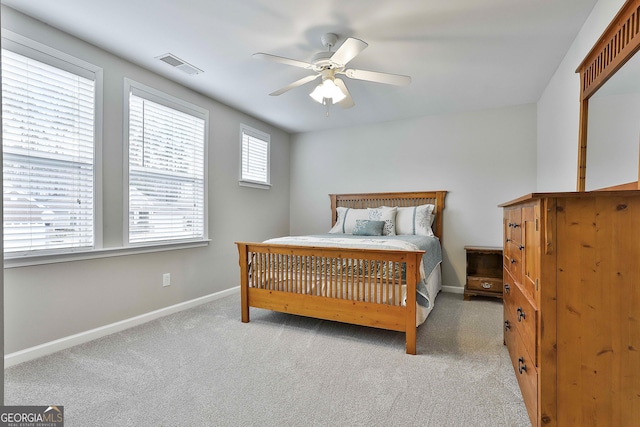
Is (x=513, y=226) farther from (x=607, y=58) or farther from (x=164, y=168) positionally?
(x=164, y=168)

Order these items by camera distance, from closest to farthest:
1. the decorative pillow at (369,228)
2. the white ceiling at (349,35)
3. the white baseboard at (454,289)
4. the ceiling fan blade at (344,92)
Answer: the white ceiling at (349,35)
the ceiling fan blade at (344,92)
the decorative pillow at (369,228)
the white baseboard at (454,289)

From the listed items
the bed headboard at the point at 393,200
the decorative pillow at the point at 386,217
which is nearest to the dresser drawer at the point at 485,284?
the bed headboard at the point at 393,200

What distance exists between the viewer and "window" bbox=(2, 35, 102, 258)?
2.12 m

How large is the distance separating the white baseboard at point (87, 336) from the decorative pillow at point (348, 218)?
1925mm

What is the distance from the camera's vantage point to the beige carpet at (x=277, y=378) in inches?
63.7

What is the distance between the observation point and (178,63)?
111 inches

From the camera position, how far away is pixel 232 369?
2062mm

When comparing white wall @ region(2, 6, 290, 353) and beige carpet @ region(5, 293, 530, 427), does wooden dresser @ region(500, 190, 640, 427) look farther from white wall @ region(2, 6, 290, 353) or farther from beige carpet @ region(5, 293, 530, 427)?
white wall @ region(2, 6, 290, 353)

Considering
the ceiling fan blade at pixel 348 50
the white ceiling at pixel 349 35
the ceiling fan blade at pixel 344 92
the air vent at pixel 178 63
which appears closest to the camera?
the ceiling fan blade at pixel 348 50

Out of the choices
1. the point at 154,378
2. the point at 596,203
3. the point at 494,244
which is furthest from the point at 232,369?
the point at 494,244

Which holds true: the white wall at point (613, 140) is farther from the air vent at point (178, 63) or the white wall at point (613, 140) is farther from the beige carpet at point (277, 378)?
the air vent at point (178, 63)

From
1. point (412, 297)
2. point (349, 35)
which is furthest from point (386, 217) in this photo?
point (349, 35)

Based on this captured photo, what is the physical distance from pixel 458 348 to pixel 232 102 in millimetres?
3448

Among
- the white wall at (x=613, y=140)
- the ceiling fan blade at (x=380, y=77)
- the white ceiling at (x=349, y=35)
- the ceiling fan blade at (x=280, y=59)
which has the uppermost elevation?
the white ceiling at (x=349, y=35)
